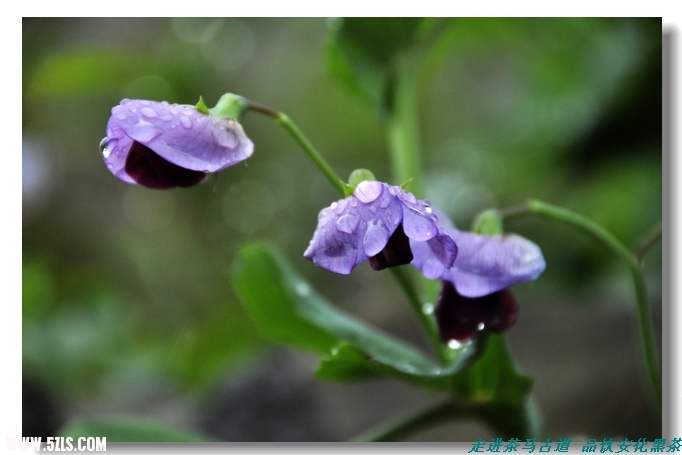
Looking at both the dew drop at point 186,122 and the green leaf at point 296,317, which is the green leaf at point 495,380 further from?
the dew drop at point 186,122

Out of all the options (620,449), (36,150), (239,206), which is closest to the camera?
(620,449)

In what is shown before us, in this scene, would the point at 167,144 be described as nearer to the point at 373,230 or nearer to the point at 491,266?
the point at 373,230

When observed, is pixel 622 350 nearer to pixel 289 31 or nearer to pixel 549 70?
pixel 549 70

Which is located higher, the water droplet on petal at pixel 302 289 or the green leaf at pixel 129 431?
the water droplet on petal at pixel 302 289

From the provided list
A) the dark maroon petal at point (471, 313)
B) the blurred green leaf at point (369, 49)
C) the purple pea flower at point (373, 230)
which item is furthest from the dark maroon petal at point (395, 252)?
the blurred green leaf at point (369, 49)

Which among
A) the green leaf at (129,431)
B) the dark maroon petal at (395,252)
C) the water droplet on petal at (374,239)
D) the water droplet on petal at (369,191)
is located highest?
the water droplet on petal at (369,191)
